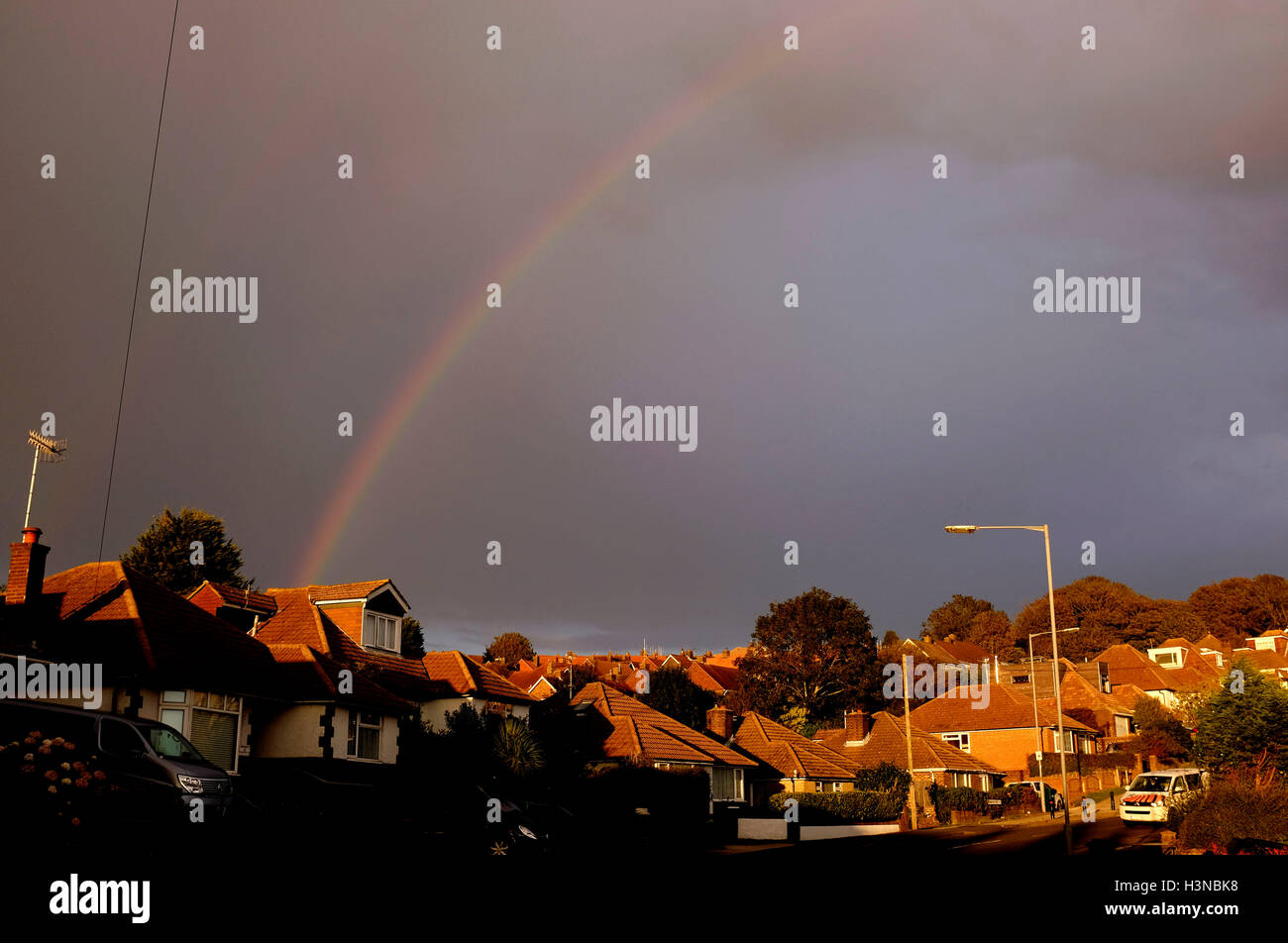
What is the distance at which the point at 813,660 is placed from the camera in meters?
94.2

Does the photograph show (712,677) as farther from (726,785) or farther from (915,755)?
(726,785)

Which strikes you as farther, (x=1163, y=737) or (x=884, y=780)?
(x=1163, y=737)

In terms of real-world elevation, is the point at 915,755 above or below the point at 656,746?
below

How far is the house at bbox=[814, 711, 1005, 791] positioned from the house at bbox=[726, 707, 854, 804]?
91.4 inches

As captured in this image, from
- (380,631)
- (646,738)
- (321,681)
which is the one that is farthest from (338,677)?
(646,738)

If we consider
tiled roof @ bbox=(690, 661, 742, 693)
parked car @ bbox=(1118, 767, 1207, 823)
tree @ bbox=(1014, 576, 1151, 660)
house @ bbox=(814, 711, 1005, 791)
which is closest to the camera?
parked car @ bbox=(1118, 767, 1207, 823)

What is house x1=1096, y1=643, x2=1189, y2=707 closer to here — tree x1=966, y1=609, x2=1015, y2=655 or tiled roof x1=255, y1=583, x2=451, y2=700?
tree x1=966, y1=609, x2=1015, y2=655

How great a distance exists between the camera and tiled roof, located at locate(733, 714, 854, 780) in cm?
5723

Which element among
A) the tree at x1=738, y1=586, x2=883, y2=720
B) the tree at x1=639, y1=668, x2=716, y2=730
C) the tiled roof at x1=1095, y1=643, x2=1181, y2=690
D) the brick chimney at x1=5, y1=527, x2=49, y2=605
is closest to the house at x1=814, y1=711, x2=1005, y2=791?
the tree at x1=639, y1=668, x2=716, y2=730

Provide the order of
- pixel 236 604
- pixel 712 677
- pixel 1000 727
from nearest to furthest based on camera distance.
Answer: pixel 236 604, pixel 1000 727, pixel 712 677

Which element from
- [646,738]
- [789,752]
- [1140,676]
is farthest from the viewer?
[1140,676]

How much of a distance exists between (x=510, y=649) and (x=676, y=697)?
82.4 m

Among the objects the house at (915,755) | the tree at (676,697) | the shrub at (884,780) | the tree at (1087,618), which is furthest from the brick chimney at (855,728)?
the tree at (1087,618)
